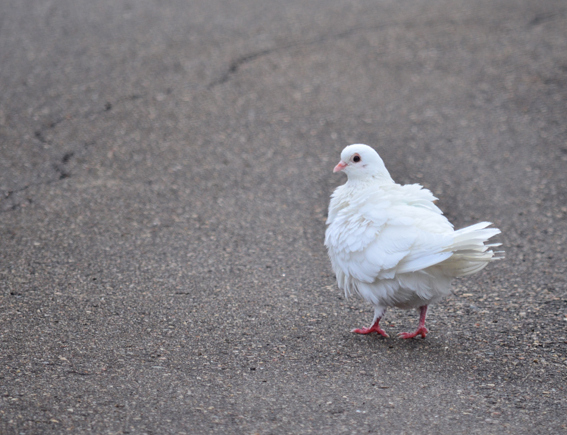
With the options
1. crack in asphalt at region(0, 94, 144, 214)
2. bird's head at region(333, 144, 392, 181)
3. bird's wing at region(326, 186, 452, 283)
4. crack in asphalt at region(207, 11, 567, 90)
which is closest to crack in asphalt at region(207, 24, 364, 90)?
crack in asphalt at region(207, 11, 567, 90)

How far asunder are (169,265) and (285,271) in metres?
1.01

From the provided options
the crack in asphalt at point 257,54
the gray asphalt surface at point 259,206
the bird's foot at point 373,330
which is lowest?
the bird's foot at point 373,330

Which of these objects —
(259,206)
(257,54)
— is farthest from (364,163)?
(257,54)

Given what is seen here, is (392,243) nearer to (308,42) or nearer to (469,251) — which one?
(469,251)

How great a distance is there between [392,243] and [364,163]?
78 cm

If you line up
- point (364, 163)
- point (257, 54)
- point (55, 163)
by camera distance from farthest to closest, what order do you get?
point (257, 54), point (55, 163), point (364, 163)

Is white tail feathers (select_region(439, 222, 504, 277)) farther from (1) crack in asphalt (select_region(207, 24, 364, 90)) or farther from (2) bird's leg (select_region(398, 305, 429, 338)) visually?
(1) crack in asphalt (select_region(207, 24, 364, 90))

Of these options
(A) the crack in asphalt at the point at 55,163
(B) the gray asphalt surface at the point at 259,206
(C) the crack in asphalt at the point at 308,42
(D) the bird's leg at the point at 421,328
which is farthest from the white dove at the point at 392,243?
(C) the crack in asphalt at the point at 308,42

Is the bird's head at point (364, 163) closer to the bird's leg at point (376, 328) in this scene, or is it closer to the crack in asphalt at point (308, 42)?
the bird's leg at point (376, 328)

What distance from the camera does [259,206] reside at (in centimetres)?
616

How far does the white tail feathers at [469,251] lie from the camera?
3.54 meters

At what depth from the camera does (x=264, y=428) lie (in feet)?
10.3

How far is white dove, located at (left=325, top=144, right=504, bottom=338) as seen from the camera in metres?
3.68

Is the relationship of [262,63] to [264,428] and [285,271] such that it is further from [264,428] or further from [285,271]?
[264,428]
